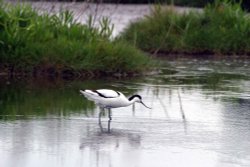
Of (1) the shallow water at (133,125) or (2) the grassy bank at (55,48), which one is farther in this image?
(2) the grassy bank at (55,48)

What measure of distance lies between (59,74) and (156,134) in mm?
5290

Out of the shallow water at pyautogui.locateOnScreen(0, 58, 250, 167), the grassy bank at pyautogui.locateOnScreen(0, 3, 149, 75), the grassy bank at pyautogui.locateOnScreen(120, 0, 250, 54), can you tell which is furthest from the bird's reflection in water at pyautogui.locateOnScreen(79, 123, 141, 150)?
the grassy bank at pyautogui.locateOnScreen(120, 0, 250, 54)

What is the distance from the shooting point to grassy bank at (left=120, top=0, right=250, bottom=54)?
806 inches

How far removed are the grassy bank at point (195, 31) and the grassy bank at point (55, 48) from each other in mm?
3822

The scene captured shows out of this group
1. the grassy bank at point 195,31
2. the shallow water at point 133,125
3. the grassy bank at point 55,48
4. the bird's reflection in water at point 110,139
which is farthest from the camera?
the grassy bank at point 195,31

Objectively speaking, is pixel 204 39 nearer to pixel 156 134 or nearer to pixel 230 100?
pixel 230 100

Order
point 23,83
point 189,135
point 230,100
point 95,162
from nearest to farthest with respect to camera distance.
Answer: point 95,162 → point 189,135 → point 230,100 → point 23,83

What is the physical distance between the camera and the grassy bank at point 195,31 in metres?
20.5

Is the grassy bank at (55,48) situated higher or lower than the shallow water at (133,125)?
higher

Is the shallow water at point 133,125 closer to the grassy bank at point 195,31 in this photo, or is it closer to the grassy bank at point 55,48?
the grassy bank at point 55,48

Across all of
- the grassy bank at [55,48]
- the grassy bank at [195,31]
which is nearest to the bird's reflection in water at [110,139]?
the grassy bank at [55,48]

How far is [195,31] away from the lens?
2086 cm

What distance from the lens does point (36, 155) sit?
9.23 m

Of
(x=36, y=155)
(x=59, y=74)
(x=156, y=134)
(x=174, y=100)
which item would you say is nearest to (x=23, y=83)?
(x=59, y=74)
